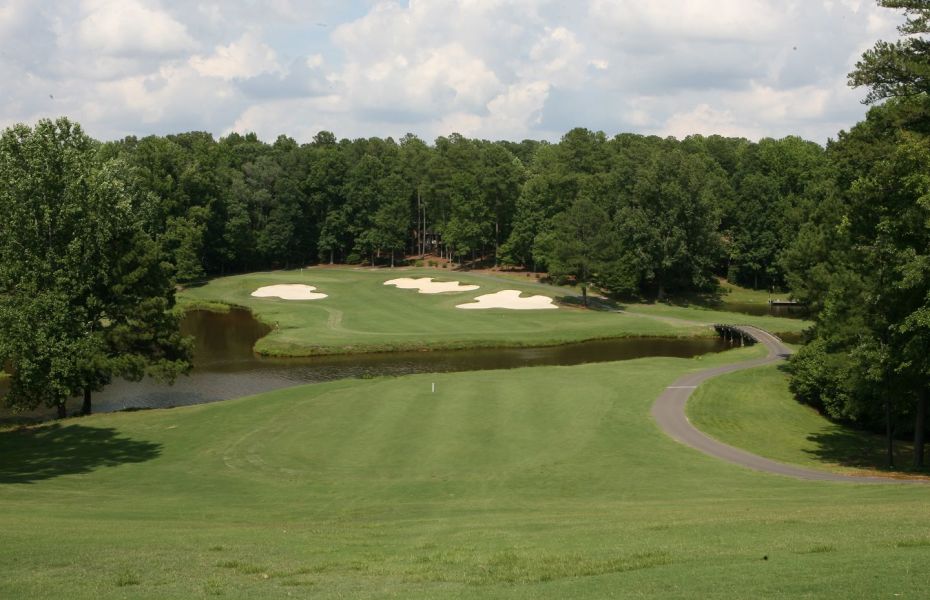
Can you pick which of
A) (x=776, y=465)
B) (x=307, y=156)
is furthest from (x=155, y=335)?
(x=307, y=156)

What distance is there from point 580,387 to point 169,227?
71.9 metres

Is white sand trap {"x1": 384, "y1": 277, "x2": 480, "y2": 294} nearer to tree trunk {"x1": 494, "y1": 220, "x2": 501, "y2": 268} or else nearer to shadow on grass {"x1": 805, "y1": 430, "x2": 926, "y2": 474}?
tree trunk {"x1": 494, "y1": 220, "x2": 501, "y2": 268}

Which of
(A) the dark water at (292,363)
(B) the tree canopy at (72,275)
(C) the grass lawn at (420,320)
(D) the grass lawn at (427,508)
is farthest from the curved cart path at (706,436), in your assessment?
(B) the tree canopy at (72,275)

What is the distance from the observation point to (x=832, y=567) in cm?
1365

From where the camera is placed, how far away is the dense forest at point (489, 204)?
88562 millimetres

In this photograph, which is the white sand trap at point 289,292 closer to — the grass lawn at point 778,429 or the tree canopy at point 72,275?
the tree canopy at point 72,275

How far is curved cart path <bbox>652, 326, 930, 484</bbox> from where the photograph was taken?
1067 inches

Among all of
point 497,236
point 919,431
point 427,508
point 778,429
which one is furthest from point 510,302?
point 427,508

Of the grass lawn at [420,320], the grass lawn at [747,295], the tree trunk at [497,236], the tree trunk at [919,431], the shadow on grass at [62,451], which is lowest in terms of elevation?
the shadow on grass at [62,451]

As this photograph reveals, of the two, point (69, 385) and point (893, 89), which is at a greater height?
point (893, 89)

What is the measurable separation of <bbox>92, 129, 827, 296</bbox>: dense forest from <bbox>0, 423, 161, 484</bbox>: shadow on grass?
47.5 metres

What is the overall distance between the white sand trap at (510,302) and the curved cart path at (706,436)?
31946mm

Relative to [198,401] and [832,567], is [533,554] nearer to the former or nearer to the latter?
[832,567]

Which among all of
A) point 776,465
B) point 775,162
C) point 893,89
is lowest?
point 776,465
